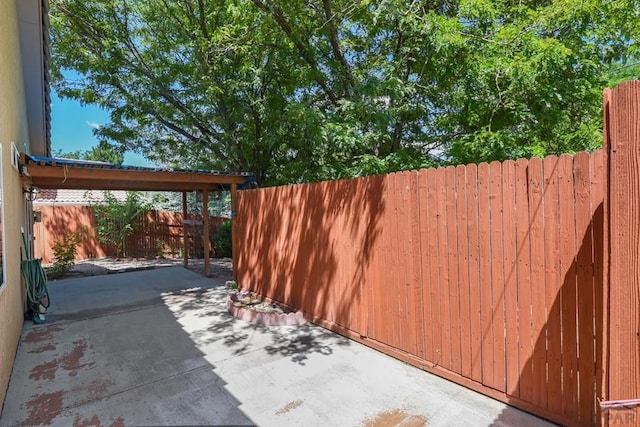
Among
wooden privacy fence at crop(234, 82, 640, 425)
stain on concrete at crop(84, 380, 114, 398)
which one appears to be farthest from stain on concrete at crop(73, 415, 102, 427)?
wooden privacy fence at crop(234, 82, 640, 425)

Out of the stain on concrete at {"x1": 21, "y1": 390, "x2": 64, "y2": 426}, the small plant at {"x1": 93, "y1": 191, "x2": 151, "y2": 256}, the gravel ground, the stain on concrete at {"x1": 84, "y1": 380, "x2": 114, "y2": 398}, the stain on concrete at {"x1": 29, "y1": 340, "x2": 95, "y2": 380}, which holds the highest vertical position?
the small plant at {"x1": 93, "y1": 191, "x2": 151, "y2": 256}

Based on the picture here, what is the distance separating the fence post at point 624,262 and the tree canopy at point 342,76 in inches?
157

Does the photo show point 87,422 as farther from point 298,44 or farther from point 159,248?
point 159,248

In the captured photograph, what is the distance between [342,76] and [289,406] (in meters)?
6.23

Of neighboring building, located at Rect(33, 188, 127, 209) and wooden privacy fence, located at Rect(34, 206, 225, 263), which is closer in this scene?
wooden privacy fence, located at Rect(34, 206, 225, 263)

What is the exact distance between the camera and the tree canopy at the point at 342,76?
4.93 m

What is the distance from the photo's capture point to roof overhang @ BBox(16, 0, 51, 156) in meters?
5.21

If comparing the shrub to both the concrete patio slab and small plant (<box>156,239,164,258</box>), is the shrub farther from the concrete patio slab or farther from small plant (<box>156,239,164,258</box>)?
the concrete patio slab

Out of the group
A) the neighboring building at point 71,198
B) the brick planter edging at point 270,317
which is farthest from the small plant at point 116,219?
the brick planter edging at point 270,317

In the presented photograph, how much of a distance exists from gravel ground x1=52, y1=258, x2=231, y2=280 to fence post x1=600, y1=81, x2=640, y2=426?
319 inches

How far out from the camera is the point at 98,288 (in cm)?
761

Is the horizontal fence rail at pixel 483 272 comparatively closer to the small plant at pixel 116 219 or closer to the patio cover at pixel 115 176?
the patio cover at pixel 115 176

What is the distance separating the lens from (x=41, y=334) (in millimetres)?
4766

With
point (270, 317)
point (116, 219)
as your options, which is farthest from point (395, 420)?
point (116, 219)
